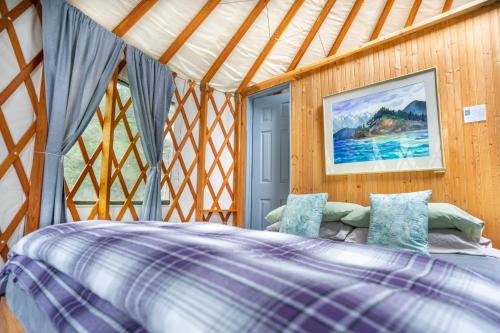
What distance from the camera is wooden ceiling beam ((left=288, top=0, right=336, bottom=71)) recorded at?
3010mm

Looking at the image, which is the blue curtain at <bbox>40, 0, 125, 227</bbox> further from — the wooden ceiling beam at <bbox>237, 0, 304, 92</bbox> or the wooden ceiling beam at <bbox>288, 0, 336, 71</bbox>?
the wooden ceiling beam at <bbox>288, 0, 336, 71</bbox>

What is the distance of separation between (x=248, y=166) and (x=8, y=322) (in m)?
2.84

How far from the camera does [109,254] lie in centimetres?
85

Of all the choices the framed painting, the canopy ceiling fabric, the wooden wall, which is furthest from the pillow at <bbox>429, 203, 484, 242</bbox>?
the canopy ceiling fabric

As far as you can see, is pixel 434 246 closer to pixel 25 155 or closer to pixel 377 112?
pixel 377 112

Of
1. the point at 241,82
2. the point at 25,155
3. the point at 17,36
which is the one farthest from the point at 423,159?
the point at 17,36

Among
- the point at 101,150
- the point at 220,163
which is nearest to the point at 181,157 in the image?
the point at 220,163

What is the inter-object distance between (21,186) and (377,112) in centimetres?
290

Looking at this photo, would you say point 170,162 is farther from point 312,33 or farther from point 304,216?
point 312,33

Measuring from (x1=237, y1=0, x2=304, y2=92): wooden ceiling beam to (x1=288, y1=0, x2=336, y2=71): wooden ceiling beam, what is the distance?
0.31 meters

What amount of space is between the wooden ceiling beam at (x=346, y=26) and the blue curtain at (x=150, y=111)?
205 centimetres

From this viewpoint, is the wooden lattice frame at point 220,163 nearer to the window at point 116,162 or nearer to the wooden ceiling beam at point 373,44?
the wooden ceiling beam at point 373,44

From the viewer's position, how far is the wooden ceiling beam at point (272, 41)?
2957 millimetres

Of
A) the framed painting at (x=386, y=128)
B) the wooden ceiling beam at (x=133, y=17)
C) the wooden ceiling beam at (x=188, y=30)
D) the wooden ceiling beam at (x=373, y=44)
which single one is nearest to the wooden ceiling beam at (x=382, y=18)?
the wooden ceiling beam at (x=373, y=44)
